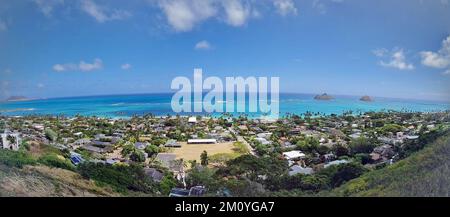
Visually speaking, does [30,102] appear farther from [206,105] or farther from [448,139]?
[448,139]

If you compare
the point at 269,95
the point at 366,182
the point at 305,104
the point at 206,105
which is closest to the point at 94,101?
the point at 206,105

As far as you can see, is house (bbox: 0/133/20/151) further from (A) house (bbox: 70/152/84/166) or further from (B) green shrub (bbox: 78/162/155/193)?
(B) green shrub (bbox: 78/162/155/193)

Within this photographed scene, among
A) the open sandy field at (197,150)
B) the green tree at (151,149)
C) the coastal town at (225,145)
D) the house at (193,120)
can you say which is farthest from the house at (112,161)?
the house at (193,120)

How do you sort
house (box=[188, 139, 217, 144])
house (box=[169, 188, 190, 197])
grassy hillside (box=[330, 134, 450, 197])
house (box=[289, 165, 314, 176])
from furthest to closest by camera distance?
house (box=[188, 139, 217, 144]) < house (box=[289, 165, 314, 176]) < house (box=[169, 188, 190, 197]) < grassy hillside (box=[330, 134, 450, 197])

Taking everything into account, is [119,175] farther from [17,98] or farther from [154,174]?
[17,98]

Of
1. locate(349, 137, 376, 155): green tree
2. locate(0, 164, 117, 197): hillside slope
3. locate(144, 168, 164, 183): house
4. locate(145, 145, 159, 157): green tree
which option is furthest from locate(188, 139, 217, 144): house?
locate(349, 137, 376, 155): green tree
